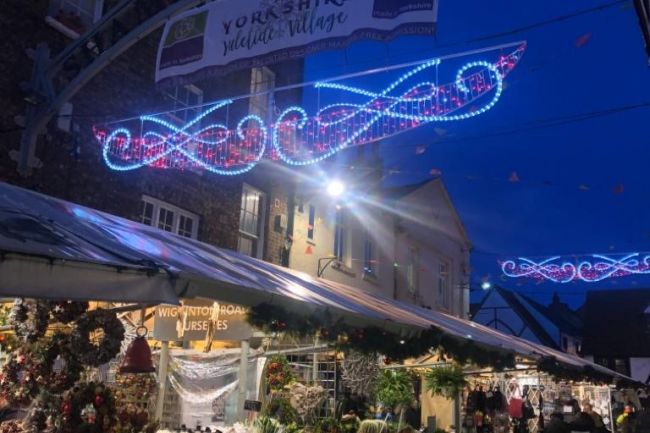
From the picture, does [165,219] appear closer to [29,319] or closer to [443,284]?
[29,319]

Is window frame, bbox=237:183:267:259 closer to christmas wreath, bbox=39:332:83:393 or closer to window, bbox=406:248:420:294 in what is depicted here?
window, bbox=406:248:420:294

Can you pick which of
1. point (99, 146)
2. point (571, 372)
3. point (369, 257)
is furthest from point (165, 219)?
point (369, 257)

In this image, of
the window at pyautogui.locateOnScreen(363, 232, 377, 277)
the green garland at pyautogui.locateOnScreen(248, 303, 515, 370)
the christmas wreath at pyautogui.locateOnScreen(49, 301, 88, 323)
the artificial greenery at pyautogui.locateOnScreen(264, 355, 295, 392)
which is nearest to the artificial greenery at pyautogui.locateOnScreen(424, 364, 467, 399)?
the green garland at pyautogui.locateOnScreen(248, 303, 515, 370)

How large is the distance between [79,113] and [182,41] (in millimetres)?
3619

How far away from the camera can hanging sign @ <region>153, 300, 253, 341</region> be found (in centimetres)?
832

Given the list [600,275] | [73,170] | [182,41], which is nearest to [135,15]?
[73,170]

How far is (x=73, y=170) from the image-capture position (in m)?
10.9

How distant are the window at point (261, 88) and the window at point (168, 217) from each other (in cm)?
Answer: 331

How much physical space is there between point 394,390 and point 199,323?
5.09 meters

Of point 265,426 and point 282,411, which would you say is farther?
point 282,411

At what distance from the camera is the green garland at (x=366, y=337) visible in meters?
5.96

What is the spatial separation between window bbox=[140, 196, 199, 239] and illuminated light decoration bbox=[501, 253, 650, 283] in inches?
400

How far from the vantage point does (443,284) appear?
87.9 ft

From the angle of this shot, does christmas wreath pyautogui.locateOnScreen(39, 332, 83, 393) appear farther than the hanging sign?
No
